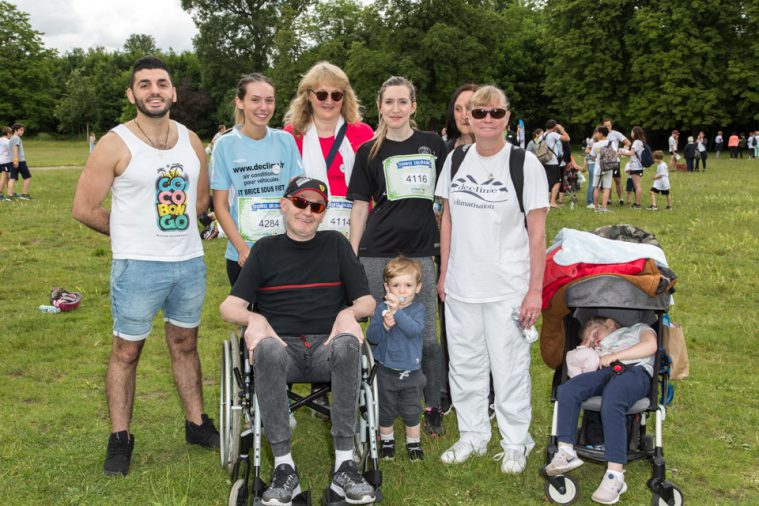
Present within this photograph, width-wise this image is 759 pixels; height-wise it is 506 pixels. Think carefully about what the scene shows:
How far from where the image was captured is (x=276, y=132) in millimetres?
4586

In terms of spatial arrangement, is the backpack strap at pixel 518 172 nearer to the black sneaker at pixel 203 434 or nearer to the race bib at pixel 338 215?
the race bib at pixel 338 215

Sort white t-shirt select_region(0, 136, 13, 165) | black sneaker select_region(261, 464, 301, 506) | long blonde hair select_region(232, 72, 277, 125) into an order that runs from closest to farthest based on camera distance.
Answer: black sneaker select_region(261, 464, 301, 506) < long blonde hair select_region(232, 72, 277, 125) < white t-shirt select_region(0, 136, 13, 165)

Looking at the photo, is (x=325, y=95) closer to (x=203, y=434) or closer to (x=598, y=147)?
(x=203, y=434)

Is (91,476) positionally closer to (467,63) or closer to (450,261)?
(450,261)

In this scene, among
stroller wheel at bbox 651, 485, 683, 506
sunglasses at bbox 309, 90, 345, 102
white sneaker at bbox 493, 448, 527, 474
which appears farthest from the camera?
sunglasses at bbox 309, 90, 345, 102

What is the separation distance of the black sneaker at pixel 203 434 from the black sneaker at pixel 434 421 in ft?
4.64

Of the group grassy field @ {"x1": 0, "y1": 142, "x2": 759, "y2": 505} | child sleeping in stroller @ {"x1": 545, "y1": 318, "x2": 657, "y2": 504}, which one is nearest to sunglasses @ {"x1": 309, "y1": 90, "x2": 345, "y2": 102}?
child sleeping in stroller @ {"x1": 545, "y1": 318, "x2": 657, "y2": 504}

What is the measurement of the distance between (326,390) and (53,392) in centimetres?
293

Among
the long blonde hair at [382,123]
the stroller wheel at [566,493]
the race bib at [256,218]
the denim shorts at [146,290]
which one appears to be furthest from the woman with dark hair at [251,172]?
the stroller wheel at [566,493]

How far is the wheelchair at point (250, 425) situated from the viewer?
3604mm

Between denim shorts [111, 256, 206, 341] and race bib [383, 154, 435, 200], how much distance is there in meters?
1.29

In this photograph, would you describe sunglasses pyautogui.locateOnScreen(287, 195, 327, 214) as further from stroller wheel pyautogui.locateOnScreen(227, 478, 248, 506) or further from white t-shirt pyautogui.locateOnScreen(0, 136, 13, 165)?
white t-shirt pyautogui.locateOnScreen(0, 136, 13, 165)

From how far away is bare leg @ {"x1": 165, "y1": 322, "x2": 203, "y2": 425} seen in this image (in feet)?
14.8

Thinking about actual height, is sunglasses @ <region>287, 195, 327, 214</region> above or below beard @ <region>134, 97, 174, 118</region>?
below
